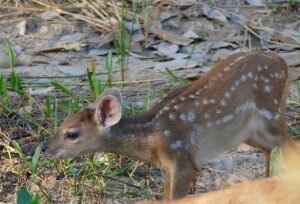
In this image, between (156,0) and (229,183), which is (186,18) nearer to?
(156,0)

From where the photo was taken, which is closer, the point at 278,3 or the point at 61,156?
the point at 61,156

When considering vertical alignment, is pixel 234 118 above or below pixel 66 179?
above

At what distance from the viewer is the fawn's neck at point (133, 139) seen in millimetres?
4887

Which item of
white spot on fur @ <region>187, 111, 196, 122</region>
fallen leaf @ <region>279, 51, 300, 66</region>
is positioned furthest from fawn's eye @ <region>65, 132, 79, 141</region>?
fallen leaf @ <region>279, 51, 300, 66</region>

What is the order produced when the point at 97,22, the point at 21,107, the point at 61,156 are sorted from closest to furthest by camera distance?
the point at 61,156
the point at 21,107
the point at 97,22

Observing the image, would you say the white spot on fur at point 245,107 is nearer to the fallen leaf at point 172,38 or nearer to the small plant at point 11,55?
the small plant at point 11,55

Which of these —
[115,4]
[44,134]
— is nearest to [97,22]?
[115,4]

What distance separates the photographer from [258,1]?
25.3 ft

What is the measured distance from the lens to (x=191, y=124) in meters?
4.89

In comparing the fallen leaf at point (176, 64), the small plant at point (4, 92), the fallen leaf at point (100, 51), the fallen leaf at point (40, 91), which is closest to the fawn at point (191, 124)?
the small plant at point (4, 92)

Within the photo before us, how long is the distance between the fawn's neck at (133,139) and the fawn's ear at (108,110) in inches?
2.3

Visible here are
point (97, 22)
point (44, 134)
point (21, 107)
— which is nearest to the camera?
point (44, 134)

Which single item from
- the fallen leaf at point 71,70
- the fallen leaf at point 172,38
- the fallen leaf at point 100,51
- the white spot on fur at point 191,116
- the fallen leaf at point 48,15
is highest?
the white spot on fur at point 191,116

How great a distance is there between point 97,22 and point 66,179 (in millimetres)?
2624
